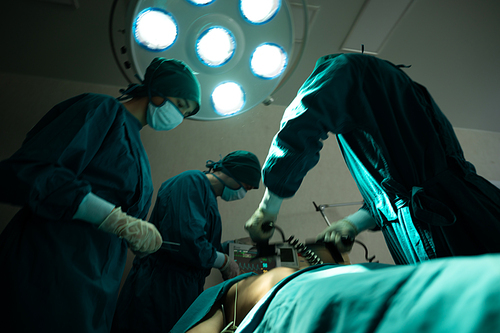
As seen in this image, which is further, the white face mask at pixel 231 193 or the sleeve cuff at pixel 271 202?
the white face mask at pixel 231 193

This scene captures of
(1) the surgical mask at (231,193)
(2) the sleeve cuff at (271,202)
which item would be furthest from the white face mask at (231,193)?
(2) the sleeve cuff at (271,202)

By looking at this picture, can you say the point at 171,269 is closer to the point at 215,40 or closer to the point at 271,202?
the point at 271,202

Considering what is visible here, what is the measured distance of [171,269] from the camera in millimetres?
1358

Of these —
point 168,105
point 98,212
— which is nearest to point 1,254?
point 98,212

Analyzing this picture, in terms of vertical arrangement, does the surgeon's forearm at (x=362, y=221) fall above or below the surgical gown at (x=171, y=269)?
above

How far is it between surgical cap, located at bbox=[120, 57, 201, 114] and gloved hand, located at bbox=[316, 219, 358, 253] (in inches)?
33.5

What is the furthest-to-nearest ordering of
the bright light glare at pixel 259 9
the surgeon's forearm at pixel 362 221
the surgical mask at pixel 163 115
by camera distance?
the surgical mask at pixel 163 115 < the surgeon's forearm at pixel 362 221 < the bright light glare at pixel 259 9

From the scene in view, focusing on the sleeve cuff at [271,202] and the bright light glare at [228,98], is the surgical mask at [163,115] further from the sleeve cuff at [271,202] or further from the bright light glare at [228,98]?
the sleeve cuff at [271,202]

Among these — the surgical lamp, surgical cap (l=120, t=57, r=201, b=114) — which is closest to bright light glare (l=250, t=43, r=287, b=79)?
the surgical lamp

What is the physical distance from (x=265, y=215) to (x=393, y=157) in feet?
1.60

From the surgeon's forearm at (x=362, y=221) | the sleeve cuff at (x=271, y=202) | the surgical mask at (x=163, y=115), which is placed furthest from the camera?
the surgical mask at (x=163, y=115)

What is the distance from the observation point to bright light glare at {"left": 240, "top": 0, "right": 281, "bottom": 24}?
1.10m

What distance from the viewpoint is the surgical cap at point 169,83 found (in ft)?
4.20

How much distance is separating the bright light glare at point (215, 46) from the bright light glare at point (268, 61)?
0.37 feet
